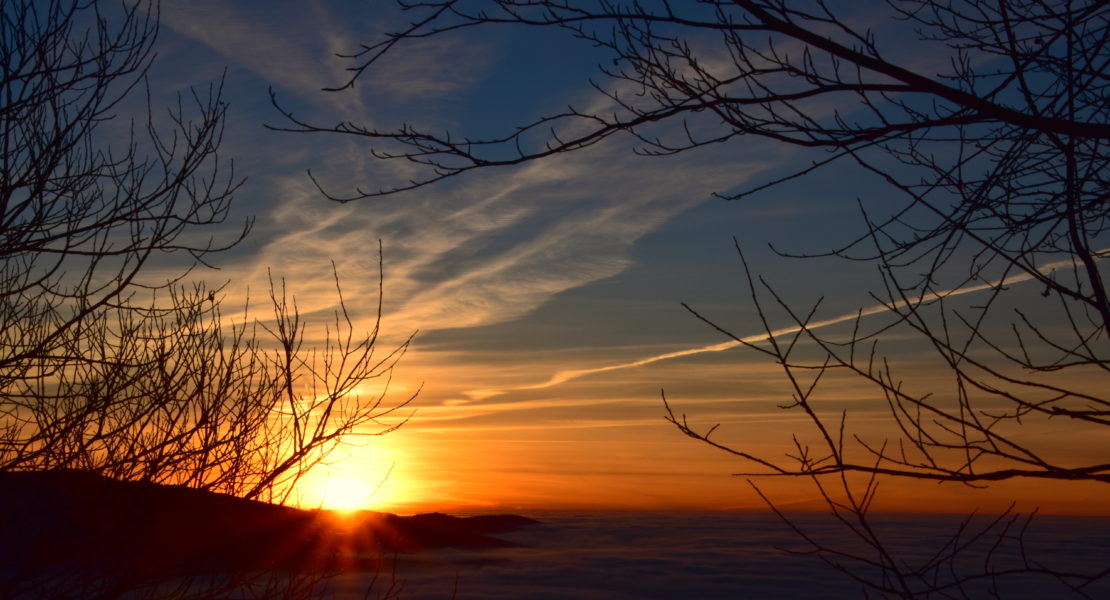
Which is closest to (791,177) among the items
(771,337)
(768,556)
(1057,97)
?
(771,337)

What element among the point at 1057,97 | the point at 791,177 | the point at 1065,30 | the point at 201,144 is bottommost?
the point at 791,177

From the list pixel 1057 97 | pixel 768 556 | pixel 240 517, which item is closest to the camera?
pixel 1057 97

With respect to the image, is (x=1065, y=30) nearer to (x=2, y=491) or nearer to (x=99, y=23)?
(x=99, y=23)

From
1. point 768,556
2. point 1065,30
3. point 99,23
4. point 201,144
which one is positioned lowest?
point 768,556

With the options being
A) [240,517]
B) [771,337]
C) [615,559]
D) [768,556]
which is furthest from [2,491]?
[768,556]

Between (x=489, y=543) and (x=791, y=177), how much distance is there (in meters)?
18.9

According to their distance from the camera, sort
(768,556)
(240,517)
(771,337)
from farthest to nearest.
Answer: (768,556) → (240,517) → (771,337)

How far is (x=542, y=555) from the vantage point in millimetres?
18438

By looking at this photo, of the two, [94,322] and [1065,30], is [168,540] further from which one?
[1065,30]

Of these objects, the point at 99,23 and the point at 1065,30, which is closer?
the point at 1065,30

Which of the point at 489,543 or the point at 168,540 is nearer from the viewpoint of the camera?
the point at 168,540

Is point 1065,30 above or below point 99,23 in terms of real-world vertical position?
below

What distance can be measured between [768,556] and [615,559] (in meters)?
4.05

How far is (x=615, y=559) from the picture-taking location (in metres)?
18.0
